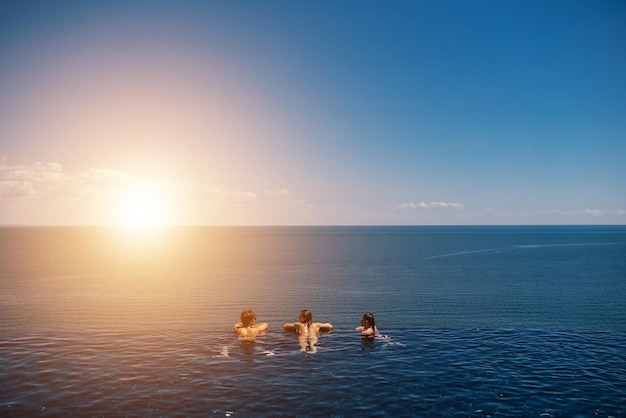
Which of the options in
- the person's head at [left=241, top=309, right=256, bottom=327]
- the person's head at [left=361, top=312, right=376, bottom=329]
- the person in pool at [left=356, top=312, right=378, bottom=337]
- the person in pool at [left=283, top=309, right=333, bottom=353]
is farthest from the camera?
the person in pool at [left=356, top=312, right=378, bottom=337]

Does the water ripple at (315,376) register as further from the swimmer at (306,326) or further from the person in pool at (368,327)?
the person in pool at (368,327)

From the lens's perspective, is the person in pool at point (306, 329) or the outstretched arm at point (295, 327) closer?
the person in pool at point (306, 329)

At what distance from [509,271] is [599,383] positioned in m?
86.1

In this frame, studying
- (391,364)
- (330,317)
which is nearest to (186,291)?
(330,317)

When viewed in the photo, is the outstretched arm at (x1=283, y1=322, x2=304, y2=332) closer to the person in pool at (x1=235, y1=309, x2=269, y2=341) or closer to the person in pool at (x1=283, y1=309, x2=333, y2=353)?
the person in pool at (x1=283, y1=309, x2=333, y2=353)

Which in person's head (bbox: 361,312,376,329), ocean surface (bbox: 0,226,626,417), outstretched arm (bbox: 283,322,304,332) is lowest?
ocean surface (bbox: 0,226,626,417)

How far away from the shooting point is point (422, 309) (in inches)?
2291

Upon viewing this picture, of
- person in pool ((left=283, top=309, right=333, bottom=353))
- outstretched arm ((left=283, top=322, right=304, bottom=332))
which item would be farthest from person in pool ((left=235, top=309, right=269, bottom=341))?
person in pool ((left=283, top=309, right=333, bottom=353))

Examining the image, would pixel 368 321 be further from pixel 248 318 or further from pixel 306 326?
pixel 248 318

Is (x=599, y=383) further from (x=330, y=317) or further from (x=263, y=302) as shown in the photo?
Answer: (x=263, y=302)

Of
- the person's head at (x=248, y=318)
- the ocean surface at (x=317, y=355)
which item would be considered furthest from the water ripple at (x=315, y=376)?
the person's head at (x=248, y=318)

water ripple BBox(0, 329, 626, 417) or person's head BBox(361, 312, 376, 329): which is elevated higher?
person's head BBox(361, 312, 376, 329)

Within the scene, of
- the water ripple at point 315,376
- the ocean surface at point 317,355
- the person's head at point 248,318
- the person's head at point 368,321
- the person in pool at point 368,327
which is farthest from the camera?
the person in pool at point 368,327

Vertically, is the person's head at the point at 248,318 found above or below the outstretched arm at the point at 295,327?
above
